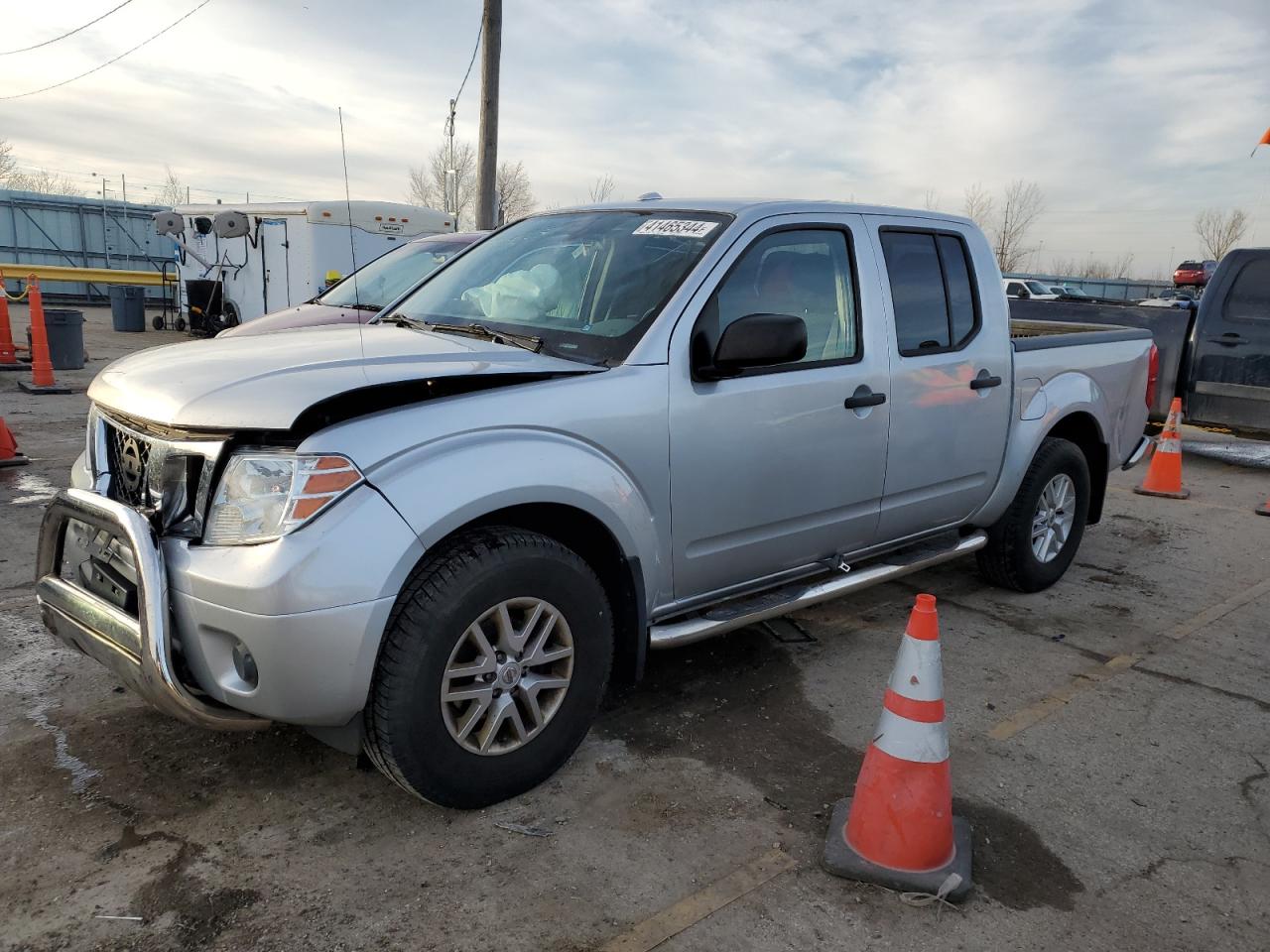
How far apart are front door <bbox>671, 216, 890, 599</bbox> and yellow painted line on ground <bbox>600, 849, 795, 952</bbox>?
995 millimetres

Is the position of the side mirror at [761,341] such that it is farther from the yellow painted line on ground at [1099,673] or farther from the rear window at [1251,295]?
the rear window at [1251,295]

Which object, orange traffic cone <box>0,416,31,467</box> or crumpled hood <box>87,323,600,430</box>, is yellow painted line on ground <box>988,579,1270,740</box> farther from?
orange traffic cone <box>0,416,31,467</box>

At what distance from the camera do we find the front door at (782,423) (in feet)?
10.8

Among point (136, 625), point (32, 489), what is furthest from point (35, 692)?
point (32, 489)

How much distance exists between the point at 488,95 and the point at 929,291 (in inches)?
402

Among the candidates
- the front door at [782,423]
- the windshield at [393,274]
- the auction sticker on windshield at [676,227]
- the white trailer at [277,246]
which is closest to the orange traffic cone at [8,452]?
the windshield at [393,274]

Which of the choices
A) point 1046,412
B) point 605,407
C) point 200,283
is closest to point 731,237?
point 605,407

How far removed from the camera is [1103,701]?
12.9ft

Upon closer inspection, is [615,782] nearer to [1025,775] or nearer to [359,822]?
[359,822]

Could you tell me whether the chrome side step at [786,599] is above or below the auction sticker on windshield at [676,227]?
below

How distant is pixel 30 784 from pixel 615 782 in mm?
1806

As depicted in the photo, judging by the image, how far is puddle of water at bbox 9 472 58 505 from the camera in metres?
6.16

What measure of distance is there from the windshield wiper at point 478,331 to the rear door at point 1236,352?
786 cm

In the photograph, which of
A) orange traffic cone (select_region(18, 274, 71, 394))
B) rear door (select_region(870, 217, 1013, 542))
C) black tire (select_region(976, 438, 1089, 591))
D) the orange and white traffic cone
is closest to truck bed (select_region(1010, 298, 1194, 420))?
the orange and white traffic cone
